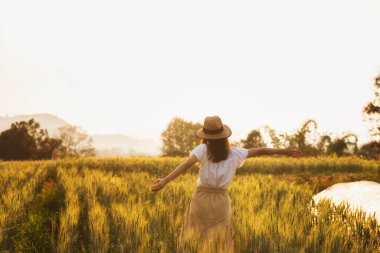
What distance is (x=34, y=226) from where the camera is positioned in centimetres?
536

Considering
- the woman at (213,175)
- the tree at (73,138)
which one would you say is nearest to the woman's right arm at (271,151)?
the woman at (213,175)

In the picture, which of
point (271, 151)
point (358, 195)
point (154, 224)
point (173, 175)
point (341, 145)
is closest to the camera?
point (173, 175)

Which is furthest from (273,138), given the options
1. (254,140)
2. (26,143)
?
(26,143)

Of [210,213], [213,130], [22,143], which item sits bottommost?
[210,213]

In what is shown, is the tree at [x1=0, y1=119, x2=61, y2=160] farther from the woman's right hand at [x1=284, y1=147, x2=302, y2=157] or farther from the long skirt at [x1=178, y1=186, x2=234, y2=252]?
the woman's right hand at [x1=284, y1=147, x2=302, y2=157]

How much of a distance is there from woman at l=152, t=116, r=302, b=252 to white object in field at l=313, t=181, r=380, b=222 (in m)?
3.76

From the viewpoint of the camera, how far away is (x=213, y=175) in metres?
3.69

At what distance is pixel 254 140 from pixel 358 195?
2068 cm

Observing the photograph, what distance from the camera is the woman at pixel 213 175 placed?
363cm

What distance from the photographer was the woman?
3.63 metres

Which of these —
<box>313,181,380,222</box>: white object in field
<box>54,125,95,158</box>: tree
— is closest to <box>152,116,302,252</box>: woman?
<box>313,181,380,222</box>: white object in field

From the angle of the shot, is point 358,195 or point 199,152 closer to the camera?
point 199,152

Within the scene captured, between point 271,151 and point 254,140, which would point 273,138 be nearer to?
point 254,140

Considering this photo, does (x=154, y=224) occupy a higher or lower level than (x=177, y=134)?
lower
